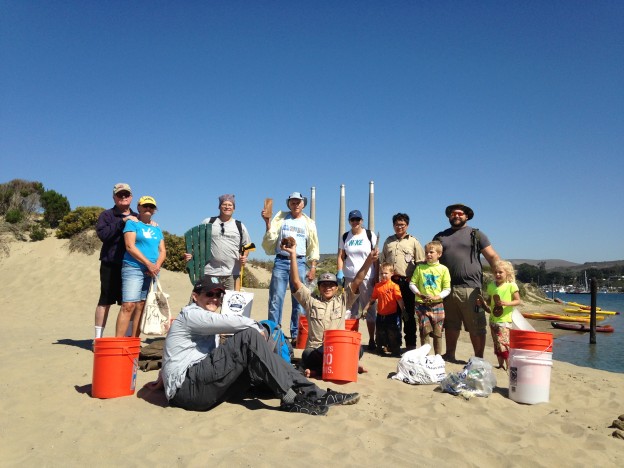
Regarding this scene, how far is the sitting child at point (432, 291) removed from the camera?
255 inches

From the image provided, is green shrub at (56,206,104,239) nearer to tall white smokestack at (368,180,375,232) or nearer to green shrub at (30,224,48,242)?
green shrub at (30,224,48,242)

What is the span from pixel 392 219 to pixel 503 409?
321cm

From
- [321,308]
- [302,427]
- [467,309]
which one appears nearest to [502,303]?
[467,309]

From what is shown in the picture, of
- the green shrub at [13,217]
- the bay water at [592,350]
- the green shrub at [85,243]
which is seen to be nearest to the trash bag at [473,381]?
the bay water at [592,350]

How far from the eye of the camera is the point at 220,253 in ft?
21.8

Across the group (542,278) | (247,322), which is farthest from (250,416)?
(542,278)

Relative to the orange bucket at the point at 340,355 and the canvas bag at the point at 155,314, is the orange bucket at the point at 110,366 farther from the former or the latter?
the orange bucket at the point at 340,355

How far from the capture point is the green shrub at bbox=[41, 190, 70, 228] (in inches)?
905

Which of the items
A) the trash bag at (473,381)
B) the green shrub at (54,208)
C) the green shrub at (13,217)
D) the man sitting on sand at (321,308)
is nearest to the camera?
the trash bag at (473,381)

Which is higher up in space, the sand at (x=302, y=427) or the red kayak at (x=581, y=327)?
the sand at (x=302, y=427)

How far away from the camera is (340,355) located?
523 cm

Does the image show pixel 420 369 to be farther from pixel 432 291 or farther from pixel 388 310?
pixel 388 310

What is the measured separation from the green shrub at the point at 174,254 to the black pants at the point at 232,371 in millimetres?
15558

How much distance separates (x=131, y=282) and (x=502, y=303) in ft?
15.7
